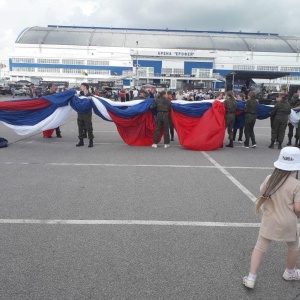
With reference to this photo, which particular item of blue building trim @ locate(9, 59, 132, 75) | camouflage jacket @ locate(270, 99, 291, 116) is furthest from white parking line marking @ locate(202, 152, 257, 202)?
blue building trim @ locate(9, 59, 132, 75)

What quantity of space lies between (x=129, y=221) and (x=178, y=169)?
10.8 ft

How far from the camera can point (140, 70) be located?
82.2 meters

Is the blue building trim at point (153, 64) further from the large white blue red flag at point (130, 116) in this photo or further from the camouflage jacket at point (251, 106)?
the camouflage jacket at point (251, 106)

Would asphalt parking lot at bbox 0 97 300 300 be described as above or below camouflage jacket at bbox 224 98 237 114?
below

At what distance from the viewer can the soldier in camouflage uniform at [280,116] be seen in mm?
10523

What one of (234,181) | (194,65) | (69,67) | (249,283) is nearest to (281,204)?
(249,283)

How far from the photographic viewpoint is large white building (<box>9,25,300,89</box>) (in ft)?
272

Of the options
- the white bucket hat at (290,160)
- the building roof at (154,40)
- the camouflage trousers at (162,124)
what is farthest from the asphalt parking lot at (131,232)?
the building roof at (154,40)

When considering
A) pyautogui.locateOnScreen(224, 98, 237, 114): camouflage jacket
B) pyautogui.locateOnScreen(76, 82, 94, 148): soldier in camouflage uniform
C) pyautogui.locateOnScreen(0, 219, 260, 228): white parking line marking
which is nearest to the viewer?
pyautogui.locateOnScreen(0, 219, 260, 228): white parking line marking

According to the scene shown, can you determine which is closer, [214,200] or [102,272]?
[102,272]

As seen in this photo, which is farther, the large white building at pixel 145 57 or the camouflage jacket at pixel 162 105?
the large white building at pixel 145 57

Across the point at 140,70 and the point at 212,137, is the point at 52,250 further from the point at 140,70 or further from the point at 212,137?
the point at 140,70

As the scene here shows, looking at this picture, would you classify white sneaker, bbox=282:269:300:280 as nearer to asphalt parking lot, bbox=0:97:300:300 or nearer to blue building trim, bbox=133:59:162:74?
asphalt parking lot, bbox=0:97:300:300

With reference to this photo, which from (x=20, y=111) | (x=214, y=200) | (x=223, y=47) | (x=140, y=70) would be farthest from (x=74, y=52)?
(x=214, y=200)
